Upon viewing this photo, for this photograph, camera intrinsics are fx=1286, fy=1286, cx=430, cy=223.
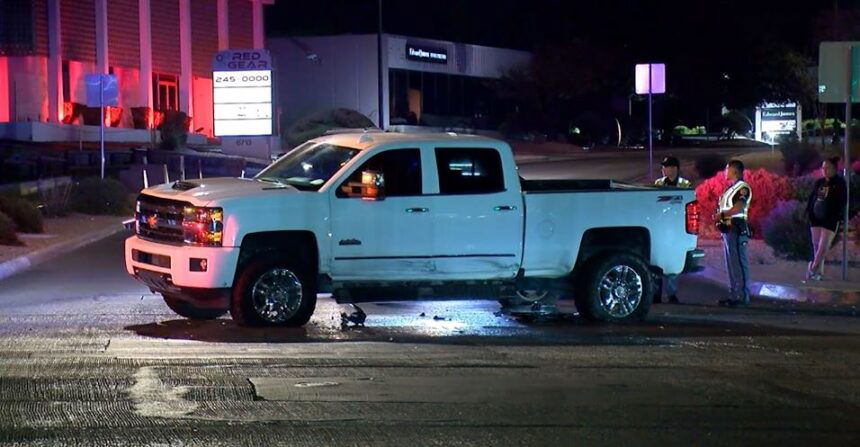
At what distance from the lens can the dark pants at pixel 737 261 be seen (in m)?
15.6

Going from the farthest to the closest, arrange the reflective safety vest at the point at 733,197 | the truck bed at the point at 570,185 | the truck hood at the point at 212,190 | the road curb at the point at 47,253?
1. the road curb at the point at 47,253
2. the reflective safety vest at the point at 733,197
3. the truck bed at the point at 570,185
4. the truck hood at the point at 212,190

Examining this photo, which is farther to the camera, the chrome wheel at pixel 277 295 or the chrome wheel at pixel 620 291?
the chrome wheel at pixel 620 291

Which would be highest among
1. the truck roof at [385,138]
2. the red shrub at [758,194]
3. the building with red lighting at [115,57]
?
the building with red lighting at [115,57]

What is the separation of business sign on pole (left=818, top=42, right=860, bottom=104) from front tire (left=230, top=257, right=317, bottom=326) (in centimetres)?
849

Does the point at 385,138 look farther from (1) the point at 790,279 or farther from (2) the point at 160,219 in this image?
(1) the point at 790,279

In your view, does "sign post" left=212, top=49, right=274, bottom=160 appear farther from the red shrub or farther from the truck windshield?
the truck windshield

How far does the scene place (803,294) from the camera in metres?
16.7

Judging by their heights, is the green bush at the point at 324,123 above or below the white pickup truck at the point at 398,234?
above

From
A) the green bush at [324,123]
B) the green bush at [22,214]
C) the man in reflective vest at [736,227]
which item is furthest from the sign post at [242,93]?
the man in reflective vest at [736,227]

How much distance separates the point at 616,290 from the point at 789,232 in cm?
689

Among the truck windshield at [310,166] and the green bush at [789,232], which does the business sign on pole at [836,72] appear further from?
the truck windshield at [310,166]

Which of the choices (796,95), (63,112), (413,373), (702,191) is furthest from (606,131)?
(413,373)

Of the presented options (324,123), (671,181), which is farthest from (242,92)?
(671,181)

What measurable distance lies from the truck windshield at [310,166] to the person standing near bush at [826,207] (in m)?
6.76
